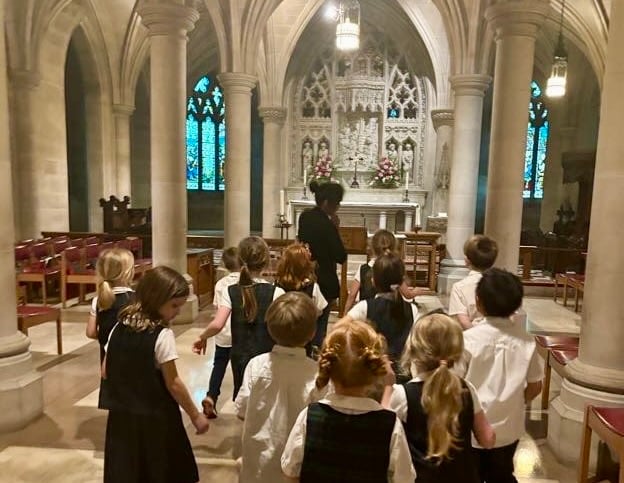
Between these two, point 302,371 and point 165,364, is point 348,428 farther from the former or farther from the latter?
point 165,364

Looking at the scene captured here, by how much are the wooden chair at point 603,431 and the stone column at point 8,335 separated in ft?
12.9

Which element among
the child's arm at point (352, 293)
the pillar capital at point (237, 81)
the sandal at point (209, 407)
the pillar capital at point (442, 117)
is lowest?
the sandal at point (209, 407)

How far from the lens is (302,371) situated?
2193 mm

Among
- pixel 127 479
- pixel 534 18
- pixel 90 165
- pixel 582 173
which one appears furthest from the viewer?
pixel 90 165

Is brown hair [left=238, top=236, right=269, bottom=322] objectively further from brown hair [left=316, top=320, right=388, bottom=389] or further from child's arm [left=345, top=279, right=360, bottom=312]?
brown hair [left=316, top=320, right=388, bottom=389]

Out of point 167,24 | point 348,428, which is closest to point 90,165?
point 167,24

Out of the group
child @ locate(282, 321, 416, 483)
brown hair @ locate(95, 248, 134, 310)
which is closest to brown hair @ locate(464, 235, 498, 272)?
child @ locate(282, 321, 416, 483)

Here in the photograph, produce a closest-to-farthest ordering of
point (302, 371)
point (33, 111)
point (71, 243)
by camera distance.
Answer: point (302, 371) < point (71, 243) < point (33, 111)

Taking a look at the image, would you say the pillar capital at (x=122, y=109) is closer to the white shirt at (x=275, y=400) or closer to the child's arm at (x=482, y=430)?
the white shirt at (x=275, y=400)

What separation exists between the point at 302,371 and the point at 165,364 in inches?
24.5

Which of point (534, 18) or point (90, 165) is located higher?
point (534, 18)

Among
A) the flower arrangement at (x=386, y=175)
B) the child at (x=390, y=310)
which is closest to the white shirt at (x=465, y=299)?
the child at (x=390, y=310)

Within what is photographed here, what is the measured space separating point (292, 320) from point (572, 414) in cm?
248

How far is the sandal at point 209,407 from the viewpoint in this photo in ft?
11.9
